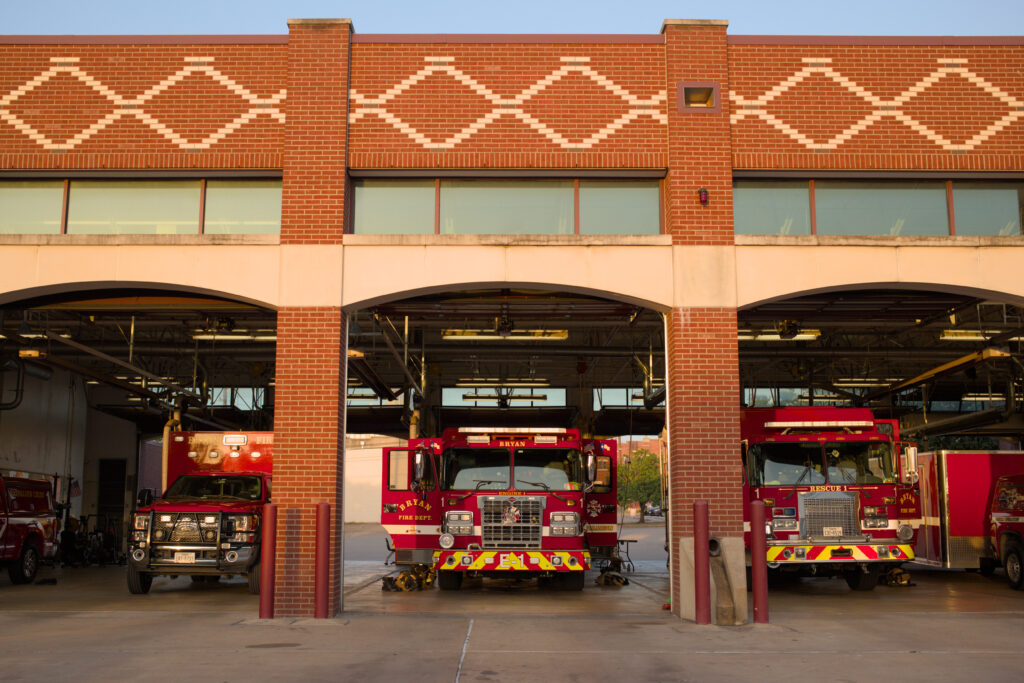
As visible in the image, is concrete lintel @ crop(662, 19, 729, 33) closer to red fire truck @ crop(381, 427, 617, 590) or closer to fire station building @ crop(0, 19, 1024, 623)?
fire station building @ crop(0, 19, 1024, 623)

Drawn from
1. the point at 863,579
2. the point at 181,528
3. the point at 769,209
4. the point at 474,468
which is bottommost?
the point at 863,579

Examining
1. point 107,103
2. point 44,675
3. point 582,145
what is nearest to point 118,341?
point 107,103

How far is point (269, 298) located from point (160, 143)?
2802mm

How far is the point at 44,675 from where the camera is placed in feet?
28.2

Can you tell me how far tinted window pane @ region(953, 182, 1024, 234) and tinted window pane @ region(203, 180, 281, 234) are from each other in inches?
388

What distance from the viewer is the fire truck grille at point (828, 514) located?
16531 millimetres

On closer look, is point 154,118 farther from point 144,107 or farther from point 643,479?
point 643,479

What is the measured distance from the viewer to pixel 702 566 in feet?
39.8

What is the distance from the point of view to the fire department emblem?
16250mm

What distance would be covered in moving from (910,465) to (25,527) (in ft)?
56.3

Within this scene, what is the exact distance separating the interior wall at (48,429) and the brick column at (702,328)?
67.6ft

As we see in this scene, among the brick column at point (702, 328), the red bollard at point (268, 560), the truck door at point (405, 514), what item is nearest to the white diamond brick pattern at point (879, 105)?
the brick column at point (702, 328)

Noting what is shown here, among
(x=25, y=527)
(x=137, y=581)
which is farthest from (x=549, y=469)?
(x=25, y=527)

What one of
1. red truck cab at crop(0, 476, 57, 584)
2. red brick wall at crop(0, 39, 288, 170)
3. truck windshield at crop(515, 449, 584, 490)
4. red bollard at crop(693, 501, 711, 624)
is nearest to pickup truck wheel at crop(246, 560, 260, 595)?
truck windshield at crop(515, 449, 584, 490)
